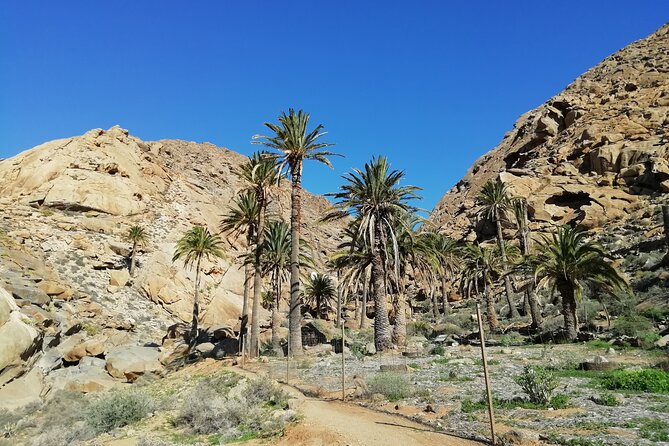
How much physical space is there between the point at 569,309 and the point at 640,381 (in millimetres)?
13064

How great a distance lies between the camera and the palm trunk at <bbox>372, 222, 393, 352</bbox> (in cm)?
2548

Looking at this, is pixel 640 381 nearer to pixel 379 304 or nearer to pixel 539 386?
pixel 539 386

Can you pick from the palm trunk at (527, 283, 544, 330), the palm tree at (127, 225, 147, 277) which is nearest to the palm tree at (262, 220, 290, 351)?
the palm trunk at (527, 283, 544, 330)

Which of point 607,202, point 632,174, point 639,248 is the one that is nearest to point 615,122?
point 632,174

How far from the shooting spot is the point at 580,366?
635 inches

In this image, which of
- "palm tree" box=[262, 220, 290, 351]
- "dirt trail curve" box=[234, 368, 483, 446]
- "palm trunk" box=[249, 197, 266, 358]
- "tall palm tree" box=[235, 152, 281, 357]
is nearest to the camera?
"dirt trail curve" box=[234, 368, 483, 446]

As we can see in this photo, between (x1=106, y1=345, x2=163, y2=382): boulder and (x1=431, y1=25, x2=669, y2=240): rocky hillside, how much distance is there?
4894 centimetres

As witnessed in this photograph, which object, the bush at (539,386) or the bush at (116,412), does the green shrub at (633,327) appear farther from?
the bush at (116,412)

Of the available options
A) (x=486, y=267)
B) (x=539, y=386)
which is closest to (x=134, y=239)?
(x=486, y=267)

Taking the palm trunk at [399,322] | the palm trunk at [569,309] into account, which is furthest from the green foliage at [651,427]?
the palm trunk at [399,322]

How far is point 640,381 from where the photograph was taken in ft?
40.0

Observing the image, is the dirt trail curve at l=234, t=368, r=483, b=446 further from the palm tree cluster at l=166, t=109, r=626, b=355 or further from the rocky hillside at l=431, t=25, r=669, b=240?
the rocky hillside at l=431, t=25, r=669, b=240

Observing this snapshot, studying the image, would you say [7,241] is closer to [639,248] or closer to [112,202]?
[112,202]

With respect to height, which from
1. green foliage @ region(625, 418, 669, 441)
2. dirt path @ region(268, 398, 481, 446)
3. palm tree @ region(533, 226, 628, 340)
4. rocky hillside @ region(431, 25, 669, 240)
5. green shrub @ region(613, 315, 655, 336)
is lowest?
dirt path @ region(268, 398, 481, 446)
